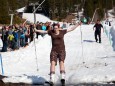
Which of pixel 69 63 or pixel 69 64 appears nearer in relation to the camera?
pixel 69 64

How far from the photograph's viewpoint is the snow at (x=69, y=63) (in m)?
14.7

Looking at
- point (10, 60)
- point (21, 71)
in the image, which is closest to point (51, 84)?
point (21, 71)

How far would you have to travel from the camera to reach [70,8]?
162750mm

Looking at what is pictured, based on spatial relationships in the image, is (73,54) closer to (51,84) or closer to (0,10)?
(51,84)

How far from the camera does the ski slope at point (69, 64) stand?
1473 centimetres

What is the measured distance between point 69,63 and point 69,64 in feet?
1.95

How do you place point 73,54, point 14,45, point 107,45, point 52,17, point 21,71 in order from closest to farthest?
1. point 21,71
2. point 73,54
3. point 14,45
4. point 107,45
5. point 52,17

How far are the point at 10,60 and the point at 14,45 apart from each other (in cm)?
548

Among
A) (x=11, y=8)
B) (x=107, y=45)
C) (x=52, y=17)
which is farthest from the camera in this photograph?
(x=52, y=17)

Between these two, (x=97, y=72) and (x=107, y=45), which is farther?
(x=107, y=45)

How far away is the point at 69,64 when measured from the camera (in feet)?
67.2

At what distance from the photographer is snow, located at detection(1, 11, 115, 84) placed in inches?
580

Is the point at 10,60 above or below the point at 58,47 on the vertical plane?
below

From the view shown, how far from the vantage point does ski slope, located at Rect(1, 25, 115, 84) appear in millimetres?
14727
